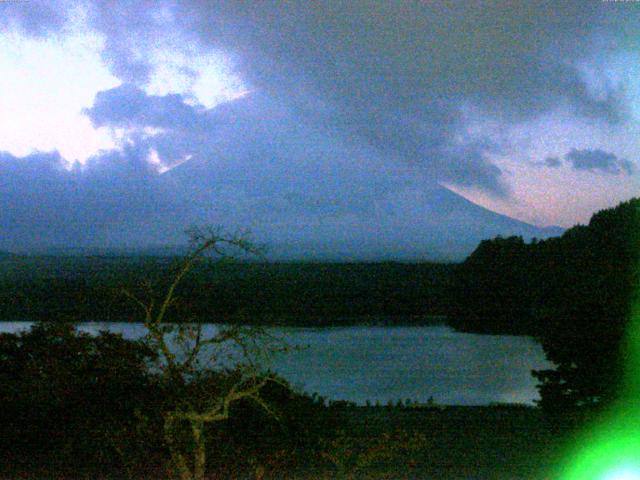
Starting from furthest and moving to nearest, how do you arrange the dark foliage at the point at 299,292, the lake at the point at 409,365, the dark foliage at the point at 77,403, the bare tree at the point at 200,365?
1. the dark foliage at the point at 299,292
2. the lake at the point at 409,365
3. the dark foliage at the point at 77,403
4. the bare tree at the point at 200,365

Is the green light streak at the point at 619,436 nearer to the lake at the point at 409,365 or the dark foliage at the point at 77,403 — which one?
the dark foliage at the point at 77,403

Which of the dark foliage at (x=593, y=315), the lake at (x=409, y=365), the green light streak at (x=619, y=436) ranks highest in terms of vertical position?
the dark foliage at (x=593, y=315)

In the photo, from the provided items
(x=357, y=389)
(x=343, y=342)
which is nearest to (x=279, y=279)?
(x=343, y=342)

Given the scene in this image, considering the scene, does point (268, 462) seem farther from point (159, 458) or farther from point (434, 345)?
point (434, 345)

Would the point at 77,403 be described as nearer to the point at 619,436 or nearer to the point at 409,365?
the point at 619,436

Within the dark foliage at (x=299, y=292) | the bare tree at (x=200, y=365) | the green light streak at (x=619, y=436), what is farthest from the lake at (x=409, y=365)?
the green light streak at (x=619, y=436)

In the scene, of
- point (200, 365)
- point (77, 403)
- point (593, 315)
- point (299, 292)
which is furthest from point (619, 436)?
point (299, 292)

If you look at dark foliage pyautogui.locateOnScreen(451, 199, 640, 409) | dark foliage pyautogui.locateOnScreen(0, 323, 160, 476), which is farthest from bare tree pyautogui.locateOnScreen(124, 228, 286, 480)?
dark foliage pyautogui.locateOnScreen(451, 199, 640, 409)
